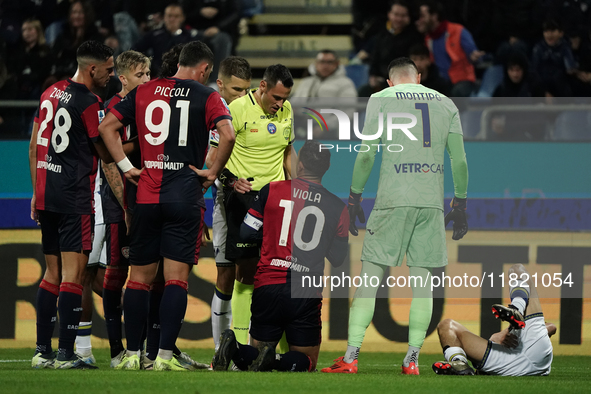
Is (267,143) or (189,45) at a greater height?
(189,45)

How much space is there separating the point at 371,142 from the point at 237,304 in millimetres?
1691

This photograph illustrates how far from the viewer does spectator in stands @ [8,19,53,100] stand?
34.3 feet

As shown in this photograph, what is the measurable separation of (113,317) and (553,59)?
7180 millimetres

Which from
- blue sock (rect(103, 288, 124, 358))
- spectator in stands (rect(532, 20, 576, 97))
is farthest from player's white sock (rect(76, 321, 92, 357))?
spectator in stands (rect(532, 20, 576, 97))

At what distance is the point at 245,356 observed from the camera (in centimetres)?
534

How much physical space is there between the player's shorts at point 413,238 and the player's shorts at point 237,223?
40.2 inches

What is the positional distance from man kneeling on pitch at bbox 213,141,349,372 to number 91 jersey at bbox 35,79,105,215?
4.08ft

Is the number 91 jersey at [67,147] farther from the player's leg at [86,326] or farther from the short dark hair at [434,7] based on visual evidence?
the short dark hair at [434,7]

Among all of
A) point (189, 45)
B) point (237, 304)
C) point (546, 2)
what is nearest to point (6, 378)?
point (237, 304)

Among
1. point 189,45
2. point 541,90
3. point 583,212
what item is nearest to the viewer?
point 189,45

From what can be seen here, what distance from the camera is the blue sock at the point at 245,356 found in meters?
5.32

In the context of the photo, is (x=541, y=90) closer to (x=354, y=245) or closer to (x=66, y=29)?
(x=354, y=245)

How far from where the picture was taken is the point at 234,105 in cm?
621

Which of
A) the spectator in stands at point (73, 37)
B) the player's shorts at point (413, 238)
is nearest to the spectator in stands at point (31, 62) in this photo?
the spectator in stands at point (73, 37)
